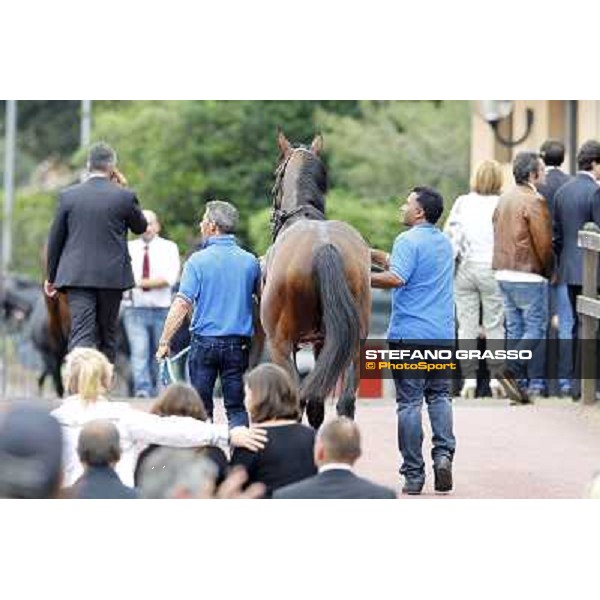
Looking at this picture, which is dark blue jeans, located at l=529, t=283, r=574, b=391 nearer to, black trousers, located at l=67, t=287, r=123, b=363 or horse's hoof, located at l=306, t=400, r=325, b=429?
black trousers, located at l=67, t=287, r=123, b=363

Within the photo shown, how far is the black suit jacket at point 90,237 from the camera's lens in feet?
51.7

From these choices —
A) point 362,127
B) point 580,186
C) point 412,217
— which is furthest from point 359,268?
point 362,127

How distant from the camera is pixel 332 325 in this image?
44.0ft

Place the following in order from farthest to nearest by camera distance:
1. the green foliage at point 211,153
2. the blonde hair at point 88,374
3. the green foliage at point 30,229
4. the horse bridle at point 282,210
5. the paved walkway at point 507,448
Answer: the green foliage at point 30,229
the green foliage at point 211,153
the horse bridle at point 282,210
the paved walkway at point 507,448
the blonde hair at point 88,374

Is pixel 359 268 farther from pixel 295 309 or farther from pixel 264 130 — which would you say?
pixel 264 130

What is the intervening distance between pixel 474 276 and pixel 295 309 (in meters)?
4.98

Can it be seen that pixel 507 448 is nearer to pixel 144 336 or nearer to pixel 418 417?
pixel 418 417

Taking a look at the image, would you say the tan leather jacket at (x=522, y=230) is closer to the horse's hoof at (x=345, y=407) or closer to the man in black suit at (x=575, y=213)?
the man in black suit at (x=575, y=213)

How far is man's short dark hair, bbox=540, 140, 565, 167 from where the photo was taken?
18.3m

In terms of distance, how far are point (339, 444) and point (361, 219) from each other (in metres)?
26.5

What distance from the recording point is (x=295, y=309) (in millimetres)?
13820

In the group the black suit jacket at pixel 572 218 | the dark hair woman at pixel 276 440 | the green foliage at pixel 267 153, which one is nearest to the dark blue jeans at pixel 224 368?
the dark hair woman at pixel 276 440

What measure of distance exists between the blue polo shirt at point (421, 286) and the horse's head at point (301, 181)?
3.51ft

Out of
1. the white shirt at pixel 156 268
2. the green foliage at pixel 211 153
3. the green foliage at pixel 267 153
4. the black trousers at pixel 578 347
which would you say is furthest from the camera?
the green foliage at pixel 211 153
